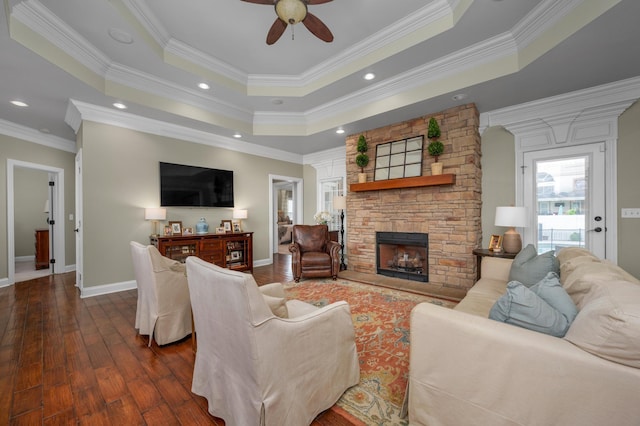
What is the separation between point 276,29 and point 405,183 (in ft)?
9.10

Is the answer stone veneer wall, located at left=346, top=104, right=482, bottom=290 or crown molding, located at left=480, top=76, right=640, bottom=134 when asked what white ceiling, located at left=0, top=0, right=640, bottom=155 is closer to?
crown molding, located at left=480, top=76, right=640, bottom=134

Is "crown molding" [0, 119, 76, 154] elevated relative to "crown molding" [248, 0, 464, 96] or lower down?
lower down

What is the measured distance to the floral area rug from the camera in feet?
5.05

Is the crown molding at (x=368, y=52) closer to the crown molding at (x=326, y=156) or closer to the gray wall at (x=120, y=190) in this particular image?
the gray wall at (x=120, y=190)

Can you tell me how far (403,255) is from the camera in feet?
15.1

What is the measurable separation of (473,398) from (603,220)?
3714 mm

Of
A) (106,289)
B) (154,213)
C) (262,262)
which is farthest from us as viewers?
(262,262)

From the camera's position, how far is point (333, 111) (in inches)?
180

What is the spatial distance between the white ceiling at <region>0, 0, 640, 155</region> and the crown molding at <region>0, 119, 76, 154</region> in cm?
11

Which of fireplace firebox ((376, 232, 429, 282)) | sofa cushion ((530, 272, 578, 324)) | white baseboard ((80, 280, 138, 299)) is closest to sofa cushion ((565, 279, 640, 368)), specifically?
sofa cushion ((530, 272, 578, 324))

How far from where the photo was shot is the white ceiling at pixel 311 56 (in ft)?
8.09

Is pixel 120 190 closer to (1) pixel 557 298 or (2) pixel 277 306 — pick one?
(2) pixel 277 306

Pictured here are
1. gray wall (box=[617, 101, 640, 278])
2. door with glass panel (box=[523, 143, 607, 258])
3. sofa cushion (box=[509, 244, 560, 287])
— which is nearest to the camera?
sofa cushion (box=[509, 244, 560, 287])

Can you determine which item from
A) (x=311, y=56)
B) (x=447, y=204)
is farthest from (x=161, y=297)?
(x=447, y=204)
